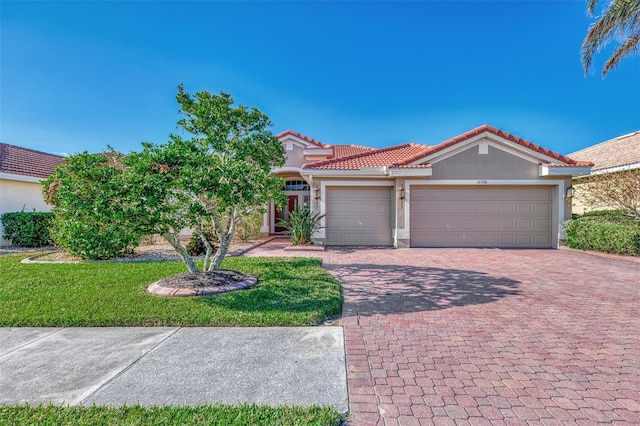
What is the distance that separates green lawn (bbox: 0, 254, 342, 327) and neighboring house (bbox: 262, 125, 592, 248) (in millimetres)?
5914

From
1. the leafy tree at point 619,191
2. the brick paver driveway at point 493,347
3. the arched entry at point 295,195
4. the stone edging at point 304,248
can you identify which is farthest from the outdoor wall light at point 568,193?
the arched entry at point 295,195

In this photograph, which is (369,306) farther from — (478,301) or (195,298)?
Result: (195,298)

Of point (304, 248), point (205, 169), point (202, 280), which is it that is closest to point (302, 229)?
point (304, 248)

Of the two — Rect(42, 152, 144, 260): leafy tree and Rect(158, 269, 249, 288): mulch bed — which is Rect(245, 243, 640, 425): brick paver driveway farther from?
Rect(42, 152, 144, 260): leafy tree

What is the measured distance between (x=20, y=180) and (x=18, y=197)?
823 mm

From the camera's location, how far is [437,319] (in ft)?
15.7

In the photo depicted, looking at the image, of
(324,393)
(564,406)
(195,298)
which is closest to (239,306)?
(195,298)

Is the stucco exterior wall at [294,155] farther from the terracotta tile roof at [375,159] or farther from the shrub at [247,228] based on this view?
the shrub at [247,228]

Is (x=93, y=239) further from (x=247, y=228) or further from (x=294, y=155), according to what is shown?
(x=294, y=155)

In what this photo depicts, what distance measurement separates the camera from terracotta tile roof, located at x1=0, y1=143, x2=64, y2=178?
14247 millimetres

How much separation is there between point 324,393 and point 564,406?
6.90 ft

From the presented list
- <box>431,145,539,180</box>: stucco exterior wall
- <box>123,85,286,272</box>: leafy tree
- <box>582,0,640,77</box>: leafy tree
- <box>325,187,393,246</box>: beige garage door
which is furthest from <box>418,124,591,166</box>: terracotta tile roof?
<box>123,85,286,272</box>: leafy tree

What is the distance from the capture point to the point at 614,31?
12055 millimetres

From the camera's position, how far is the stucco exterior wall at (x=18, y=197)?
13414 millimetres
